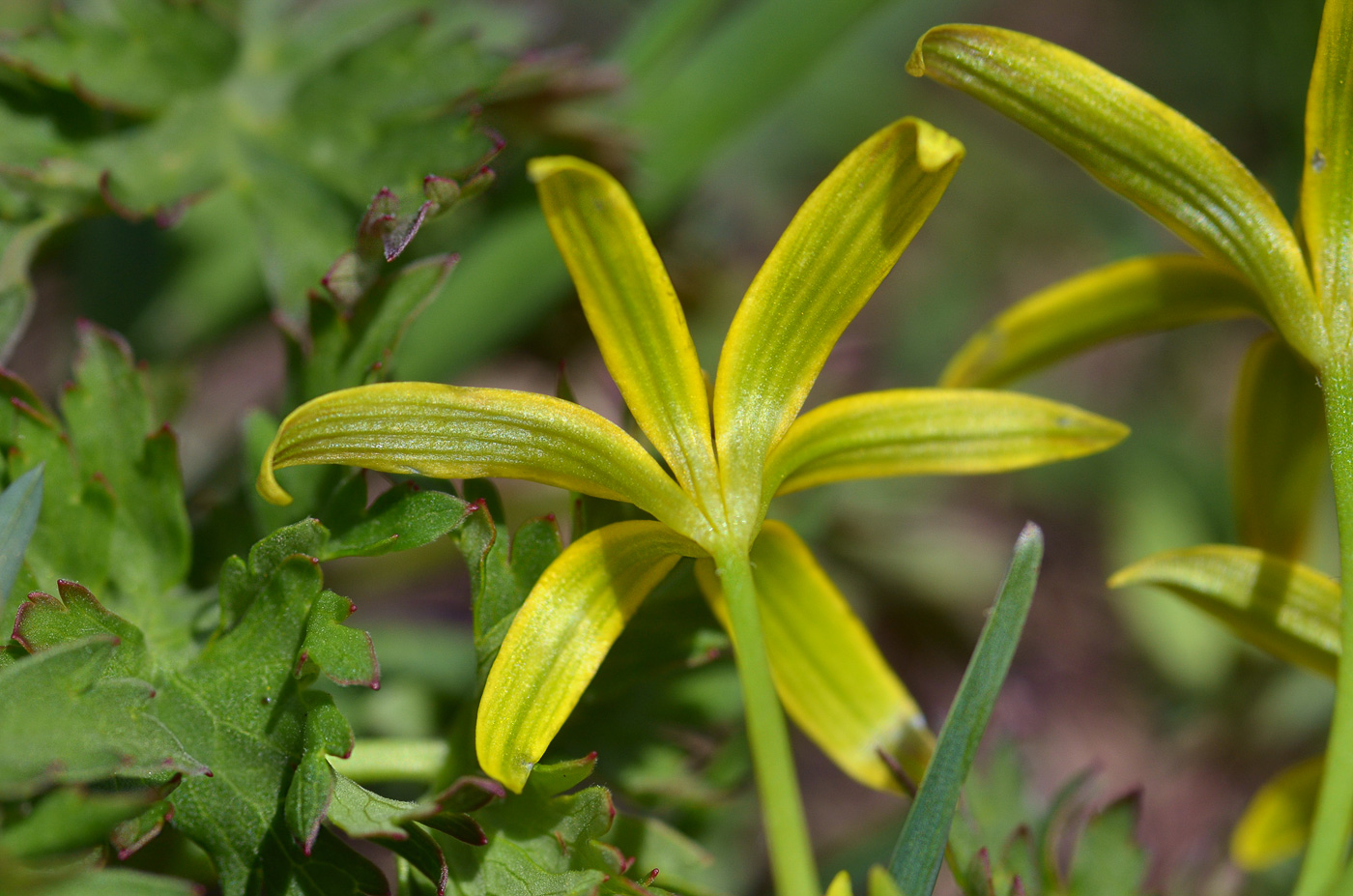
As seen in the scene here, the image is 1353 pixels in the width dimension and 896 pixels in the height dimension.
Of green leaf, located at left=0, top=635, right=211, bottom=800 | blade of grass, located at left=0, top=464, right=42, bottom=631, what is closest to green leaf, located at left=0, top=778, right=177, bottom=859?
green leaf, located at left=0, top=635, right=211, bottom=800

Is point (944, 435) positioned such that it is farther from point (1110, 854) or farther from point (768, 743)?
point (1110, 854)

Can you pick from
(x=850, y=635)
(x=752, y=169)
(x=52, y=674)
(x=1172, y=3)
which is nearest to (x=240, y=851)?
(x=52, y=674)

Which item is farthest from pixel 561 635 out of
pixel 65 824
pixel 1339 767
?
pixel 1339 767

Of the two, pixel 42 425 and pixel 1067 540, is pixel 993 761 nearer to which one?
pixel 42 425

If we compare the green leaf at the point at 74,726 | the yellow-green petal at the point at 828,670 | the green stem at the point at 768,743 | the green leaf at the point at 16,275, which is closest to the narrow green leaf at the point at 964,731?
the green stem at the point at 768,743

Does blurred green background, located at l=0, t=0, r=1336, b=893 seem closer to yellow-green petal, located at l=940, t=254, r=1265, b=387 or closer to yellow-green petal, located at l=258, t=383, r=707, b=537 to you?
yellow-green petal, located at l=258, t=383, r=707, b=537
